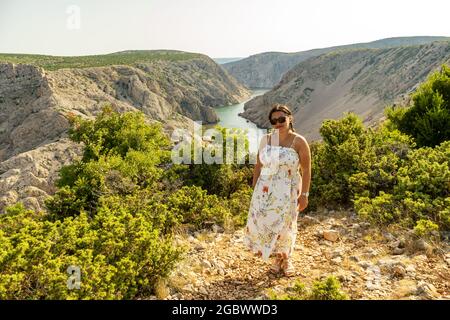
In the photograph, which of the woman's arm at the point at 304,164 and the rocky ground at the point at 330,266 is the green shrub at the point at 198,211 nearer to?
the rocky ground at the point at 330,266

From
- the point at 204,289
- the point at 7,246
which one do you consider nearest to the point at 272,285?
the point at 204,289

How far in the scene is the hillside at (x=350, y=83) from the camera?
194 ft

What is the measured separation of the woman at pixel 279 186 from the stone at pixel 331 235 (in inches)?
71.7

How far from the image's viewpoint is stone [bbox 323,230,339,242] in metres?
6.27

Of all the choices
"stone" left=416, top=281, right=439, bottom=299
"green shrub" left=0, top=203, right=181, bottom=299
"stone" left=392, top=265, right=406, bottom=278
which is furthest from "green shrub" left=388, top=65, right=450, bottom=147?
"green shrub" left=0, top=203, right=181, bottom=299

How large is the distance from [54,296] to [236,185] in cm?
615

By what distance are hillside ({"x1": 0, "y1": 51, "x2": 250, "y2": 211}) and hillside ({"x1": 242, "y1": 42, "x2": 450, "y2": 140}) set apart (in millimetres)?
20965

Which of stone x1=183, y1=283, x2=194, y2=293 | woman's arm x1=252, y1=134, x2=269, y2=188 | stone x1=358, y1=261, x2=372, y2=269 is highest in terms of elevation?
woman's arm x1=252, y1=134, x2=269, y2=188

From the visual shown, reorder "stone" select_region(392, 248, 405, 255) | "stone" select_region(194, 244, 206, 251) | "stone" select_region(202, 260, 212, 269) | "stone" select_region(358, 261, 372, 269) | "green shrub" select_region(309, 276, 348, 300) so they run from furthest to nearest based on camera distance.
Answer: "stone" select_region(194, 244, 206, 251)
"stone" select_region(392, 248, 405, 255)
"stone" select_region(202, 260, 212, 269)
"stone" select_region(358, 261, 372, 269)
"green shrub" select_region(309, 276, 348, 300)

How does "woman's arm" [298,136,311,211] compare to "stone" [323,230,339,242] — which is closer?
"woman's arm" [298,136,311,211]

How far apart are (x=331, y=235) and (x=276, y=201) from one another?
2272 millimetres

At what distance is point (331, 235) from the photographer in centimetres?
630

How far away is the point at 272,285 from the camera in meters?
4.60

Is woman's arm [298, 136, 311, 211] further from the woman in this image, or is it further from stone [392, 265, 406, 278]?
stone [392, 265, 406, 278]
